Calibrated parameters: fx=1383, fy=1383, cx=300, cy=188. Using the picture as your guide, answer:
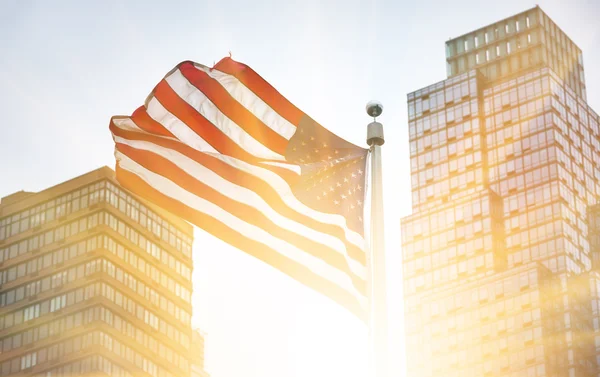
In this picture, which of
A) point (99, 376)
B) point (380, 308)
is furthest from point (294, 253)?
point (99, 376)

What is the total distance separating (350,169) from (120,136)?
16.6 ft

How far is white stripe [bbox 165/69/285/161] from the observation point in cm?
2895

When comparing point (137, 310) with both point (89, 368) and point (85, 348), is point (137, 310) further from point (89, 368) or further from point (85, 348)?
point (89, 368)

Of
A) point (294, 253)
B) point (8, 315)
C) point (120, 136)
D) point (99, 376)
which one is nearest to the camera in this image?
point (294, 253)

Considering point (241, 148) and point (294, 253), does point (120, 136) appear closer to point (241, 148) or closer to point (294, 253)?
point (241, 148)

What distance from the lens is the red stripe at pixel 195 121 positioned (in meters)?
29.1

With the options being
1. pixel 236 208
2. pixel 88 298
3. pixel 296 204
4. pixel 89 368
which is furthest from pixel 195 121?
pixel 88 298

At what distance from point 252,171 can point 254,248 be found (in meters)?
1.68

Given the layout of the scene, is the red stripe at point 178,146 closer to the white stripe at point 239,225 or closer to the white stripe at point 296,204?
the white stripe at point 296,204

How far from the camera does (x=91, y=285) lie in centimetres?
16450

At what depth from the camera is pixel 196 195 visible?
2866 cm

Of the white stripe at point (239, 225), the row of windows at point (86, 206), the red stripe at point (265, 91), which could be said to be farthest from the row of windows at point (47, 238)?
the red stripe at point (265, 91)

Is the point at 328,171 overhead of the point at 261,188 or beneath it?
overhead

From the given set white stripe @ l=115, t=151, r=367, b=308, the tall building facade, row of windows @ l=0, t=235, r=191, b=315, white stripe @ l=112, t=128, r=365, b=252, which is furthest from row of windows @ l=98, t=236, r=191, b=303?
white stripe @ l=112, t=128, r=365, b=252
